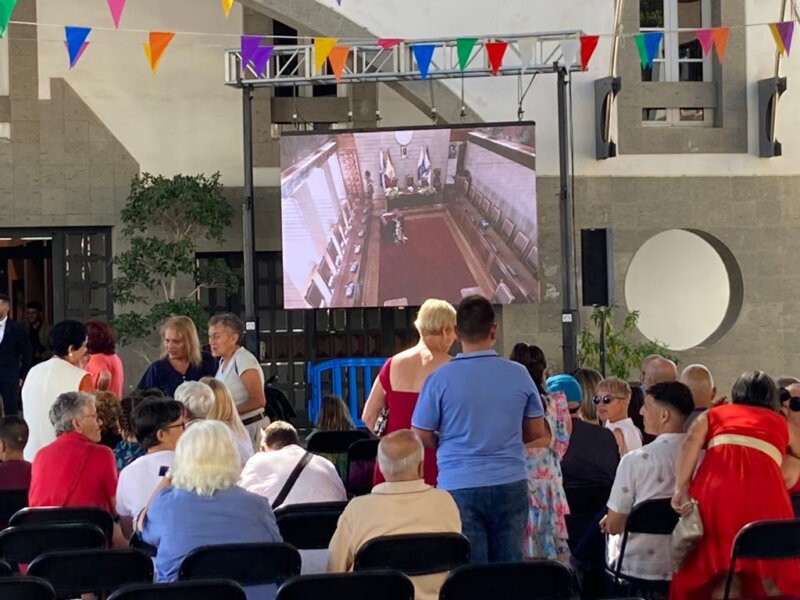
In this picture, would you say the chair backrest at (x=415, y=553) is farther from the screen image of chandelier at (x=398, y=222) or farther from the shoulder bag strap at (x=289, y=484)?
the screen image of chandelier at (x=398, y=222)

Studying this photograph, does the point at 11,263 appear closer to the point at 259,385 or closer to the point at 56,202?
the point at 56,202

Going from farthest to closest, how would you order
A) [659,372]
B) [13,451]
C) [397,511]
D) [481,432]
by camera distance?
1. [659,372]
2. [13,451]
3. [481,432]
4. [397,511]

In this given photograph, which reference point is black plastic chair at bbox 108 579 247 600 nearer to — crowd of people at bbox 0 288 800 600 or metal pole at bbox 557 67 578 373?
crowd of people at bbox 0 288 800 600

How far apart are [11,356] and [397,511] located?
261 inches

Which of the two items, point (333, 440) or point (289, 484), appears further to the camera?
point (333, 440)

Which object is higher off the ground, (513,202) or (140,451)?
(513,202)

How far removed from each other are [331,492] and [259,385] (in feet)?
6.80

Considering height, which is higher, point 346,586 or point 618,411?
point 618,411

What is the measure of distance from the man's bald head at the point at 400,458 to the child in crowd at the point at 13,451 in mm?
2355

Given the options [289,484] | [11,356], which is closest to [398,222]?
[11,356]

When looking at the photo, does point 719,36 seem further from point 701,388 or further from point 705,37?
point 701,388

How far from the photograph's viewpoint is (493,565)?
4.16 m

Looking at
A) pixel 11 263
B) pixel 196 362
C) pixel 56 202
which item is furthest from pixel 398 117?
pixel 196 362

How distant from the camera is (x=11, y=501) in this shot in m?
6.38
